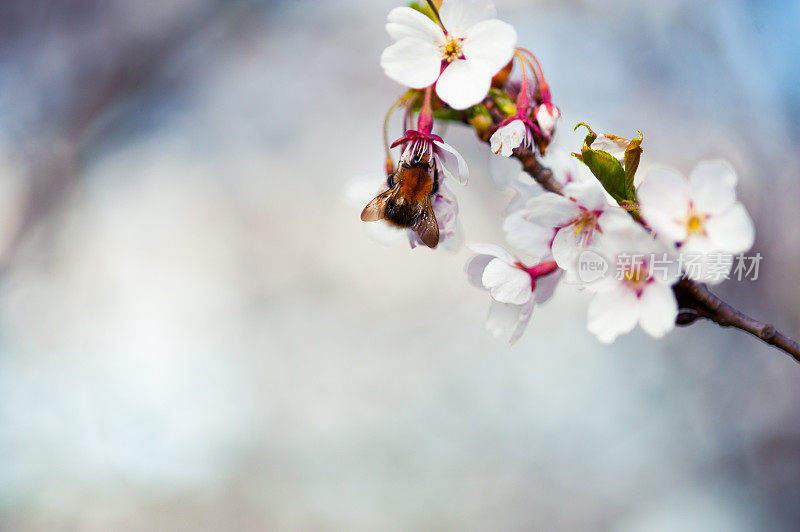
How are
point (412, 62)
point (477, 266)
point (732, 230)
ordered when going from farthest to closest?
point (477, 266)
point (412, 62)
point (732, 230)

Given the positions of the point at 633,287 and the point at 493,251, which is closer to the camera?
the point at 633,287

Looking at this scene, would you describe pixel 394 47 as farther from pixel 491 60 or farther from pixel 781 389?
pixel 781 389

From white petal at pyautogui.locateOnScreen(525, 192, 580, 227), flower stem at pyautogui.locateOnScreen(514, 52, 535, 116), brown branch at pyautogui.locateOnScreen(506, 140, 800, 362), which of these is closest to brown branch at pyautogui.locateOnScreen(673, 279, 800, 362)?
brown branch at pyautogui.locateOnScreen(506, 140, 800, 362)

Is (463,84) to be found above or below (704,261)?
above

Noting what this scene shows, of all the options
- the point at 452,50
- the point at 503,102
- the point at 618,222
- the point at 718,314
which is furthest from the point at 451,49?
the point at 718,314

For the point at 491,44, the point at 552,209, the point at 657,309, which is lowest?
the point at 657,309

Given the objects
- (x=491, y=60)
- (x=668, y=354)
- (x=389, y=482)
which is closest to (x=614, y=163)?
(x=491, y=60)

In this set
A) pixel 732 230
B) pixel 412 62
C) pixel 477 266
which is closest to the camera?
pixel 732 230

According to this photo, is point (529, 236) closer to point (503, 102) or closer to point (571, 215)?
point (571, 215)

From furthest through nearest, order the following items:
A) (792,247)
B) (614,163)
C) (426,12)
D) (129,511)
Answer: (792,247) < (129,511) < (426,12) < (614,163)
